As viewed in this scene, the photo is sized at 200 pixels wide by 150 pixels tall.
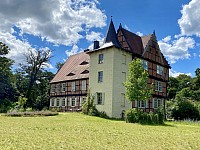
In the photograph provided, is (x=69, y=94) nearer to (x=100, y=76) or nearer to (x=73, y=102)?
(x=73, y=102)

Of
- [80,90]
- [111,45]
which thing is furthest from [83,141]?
[80,90]

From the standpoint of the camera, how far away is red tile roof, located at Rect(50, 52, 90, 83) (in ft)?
117

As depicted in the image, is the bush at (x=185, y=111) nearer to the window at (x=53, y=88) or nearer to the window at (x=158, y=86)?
the window at (x=158, y=86)

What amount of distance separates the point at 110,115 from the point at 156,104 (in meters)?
9.81

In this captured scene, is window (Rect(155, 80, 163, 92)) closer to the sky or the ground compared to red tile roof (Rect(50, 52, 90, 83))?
closer to the ground

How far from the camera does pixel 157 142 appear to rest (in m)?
11.5

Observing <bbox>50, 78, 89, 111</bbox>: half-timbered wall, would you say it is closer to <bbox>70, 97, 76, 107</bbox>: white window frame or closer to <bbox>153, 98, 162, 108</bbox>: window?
<bbox>70, 97, 76, 107</bbox>: white window frame

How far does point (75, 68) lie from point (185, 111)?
16.7 meters

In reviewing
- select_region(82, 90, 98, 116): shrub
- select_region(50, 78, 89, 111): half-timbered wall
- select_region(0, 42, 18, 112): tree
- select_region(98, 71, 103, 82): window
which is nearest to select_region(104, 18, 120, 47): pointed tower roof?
select_region(98, 71, 103, 82): window

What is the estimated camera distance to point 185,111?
3312 cm

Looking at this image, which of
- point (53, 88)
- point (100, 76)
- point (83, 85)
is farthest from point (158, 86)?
Result: point (53, 88)

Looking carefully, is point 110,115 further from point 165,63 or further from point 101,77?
point 165,63

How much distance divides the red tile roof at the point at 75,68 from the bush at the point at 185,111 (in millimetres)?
12831

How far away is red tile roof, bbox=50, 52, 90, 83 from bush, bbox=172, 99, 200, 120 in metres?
12.8
